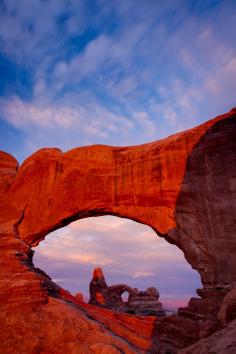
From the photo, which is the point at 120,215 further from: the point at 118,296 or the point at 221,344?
the point at 118,296

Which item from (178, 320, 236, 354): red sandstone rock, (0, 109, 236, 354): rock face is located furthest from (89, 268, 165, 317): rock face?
(178, 320, 236, 354): red sandstone rock

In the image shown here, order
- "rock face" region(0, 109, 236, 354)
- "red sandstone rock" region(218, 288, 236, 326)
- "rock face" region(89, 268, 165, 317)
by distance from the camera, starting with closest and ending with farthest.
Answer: "red sandstone rock" region(218, 288, 236, 326) → "rock face" region(0, 109, 236, 354) → "rock face" region(89, 268, 165, 317)

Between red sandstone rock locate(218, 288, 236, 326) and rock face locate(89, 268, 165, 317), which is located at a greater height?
red sandstone rock locate(218, 288, 236, 326)

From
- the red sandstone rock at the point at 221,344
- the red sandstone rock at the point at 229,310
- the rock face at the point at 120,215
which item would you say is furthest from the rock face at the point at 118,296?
the red sandstone rock at the point at 221,344

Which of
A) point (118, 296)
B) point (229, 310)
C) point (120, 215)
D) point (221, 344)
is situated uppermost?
point (120, 215)

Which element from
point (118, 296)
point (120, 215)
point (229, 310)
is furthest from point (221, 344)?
point (118, 296)

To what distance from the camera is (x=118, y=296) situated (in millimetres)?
50438

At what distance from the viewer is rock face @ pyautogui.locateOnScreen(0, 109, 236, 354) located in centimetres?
1541

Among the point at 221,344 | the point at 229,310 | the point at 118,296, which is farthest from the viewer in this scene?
the point at 118,296

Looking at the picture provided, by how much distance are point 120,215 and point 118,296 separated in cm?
2638

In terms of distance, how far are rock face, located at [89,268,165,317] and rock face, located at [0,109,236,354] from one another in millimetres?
19974

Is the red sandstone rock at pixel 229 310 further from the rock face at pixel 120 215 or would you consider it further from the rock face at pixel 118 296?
the rock face at pixel 118 296

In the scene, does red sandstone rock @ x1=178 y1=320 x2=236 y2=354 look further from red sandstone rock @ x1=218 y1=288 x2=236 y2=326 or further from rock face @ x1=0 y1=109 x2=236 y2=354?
rock face @ x1=0 y1=109 x2=236 y2=354

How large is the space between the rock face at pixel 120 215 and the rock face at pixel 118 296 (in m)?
20.0
